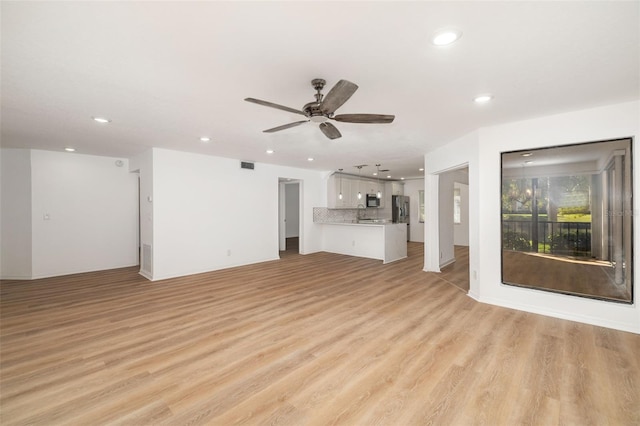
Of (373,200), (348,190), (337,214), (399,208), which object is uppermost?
(348,190)

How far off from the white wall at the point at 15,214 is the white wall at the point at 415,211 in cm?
1061

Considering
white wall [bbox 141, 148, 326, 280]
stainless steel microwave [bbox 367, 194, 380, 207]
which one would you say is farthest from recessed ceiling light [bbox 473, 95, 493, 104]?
stainless steel microwave [bbox 367, 194, 380, 207]

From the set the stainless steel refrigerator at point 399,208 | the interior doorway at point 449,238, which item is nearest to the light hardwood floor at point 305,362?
the interior doorway at point 449,238

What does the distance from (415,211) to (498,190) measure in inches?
266

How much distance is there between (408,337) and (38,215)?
23.6 feet

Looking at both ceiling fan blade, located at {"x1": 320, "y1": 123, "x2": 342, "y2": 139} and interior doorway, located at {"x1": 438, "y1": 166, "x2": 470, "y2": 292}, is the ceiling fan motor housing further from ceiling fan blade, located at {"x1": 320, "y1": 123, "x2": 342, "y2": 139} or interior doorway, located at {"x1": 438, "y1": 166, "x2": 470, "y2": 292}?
interior doorway, located at {"x1": 438, "y1": 166, "x2": 470, "y2": 292}

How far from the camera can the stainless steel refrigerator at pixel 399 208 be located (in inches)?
409

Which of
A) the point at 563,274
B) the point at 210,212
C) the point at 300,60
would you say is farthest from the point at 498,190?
the point at 210,212

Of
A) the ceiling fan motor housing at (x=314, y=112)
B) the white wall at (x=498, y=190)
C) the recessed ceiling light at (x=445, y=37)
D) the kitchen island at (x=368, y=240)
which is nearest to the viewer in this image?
the recessed ceiling light at (x=445, y=37)

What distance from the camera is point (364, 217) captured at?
394 inches

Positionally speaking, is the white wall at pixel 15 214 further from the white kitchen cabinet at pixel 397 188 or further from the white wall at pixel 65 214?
the white kitchen cabinet at pixel 397 188

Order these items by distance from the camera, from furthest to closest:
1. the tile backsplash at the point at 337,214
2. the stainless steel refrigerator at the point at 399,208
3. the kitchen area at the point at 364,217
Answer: the stainless steel refrigerator at the point at 399,208 < the tile backsplash at the point at 337,214 < the kitchen area at the point at 364,217

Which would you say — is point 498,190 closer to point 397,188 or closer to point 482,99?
point 482,99

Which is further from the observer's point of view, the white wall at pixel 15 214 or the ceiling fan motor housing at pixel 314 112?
the white wall at pixel 15 214
